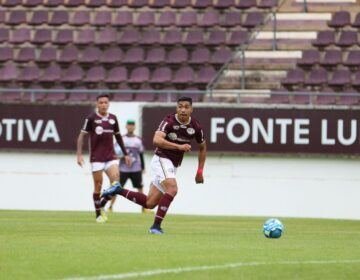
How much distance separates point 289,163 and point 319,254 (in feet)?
45.1

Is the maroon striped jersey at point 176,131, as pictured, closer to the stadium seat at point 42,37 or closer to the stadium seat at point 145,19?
the stadium seat at point 145,19

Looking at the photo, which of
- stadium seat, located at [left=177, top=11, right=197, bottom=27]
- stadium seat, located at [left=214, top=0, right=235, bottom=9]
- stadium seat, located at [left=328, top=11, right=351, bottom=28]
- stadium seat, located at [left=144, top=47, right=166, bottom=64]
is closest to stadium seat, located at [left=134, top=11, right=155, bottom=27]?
stadium seat, located at [left=177, top=11, right=197, bottom=27]

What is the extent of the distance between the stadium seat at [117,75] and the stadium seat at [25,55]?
2273mm

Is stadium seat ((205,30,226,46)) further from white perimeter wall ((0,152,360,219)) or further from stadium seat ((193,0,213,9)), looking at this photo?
white perimeter wall ((0,152,360,219))

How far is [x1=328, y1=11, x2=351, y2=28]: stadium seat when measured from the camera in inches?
1093

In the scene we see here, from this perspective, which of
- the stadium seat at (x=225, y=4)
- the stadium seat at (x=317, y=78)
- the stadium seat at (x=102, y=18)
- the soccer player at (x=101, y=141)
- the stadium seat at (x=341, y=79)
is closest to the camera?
the soccer player at (x=101, y=141)

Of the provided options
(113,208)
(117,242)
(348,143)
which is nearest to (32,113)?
(113,208)

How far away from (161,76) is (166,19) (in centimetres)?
224

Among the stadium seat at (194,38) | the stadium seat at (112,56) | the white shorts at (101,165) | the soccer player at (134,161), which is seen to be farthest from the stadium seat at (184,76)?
the white shorts at (101,165)

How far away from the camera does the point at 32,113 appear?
2591cm

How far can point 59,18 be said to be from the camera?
97.8ft

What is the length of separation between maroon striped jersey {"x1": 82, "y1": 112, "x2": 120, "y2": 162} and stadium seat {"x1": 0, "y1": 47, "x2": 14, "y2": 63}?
34.2ft

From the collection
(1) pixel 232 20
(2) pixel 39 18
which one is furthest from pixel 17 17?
(1) pixel 232 20

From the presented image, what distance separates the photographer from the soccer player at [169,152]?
47.6 feet
